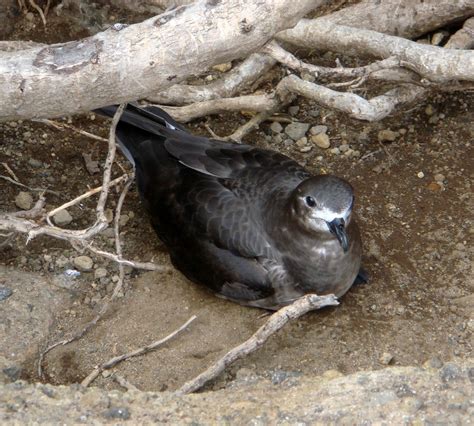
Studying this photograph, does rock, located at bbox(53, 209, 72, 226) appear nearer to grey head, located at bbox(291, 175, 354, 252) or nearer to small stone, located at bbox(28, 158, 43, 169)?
small stone, located at bbox(28, 158, 43, 169)

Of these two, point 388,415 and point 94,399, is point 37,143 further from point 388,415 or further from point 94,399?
point 388,415

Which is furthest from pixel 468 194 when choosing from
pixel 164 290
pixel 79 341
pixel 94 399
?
pixel 94 399

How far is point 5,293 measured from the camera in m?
5.09

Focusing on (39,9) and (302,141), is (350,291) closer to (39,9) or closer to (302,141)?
(302,141)

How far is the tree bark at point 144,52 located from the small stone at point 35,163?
6.27 ft

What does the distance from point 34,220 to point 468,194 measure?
A: 8.79 ft

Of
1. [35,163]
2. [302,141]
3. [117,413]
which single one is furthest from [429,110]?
[117,413]

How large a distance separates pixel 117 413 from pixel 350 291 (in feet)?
7.01

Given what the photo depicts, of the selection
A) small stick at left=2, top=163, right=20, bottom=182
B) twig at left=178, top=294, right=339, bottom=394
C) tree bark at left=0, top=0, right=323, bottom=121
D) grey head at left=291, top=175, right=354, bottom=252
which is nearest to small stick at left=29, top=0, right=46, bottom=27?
small stick at left=2, top=163, right=20, bottom=182

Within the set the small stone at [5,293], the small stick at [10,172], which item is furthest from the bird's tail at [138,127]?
the small stone at [5,293]

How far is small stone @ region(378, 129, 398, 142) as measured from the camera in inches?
250

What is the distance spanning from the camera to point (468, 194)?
589 cm

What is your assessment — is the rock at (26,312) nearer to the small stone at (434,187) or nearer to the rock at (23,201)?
the rock at (23,201)

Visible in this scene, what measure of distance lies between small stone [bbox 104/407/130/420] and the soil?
869mm
